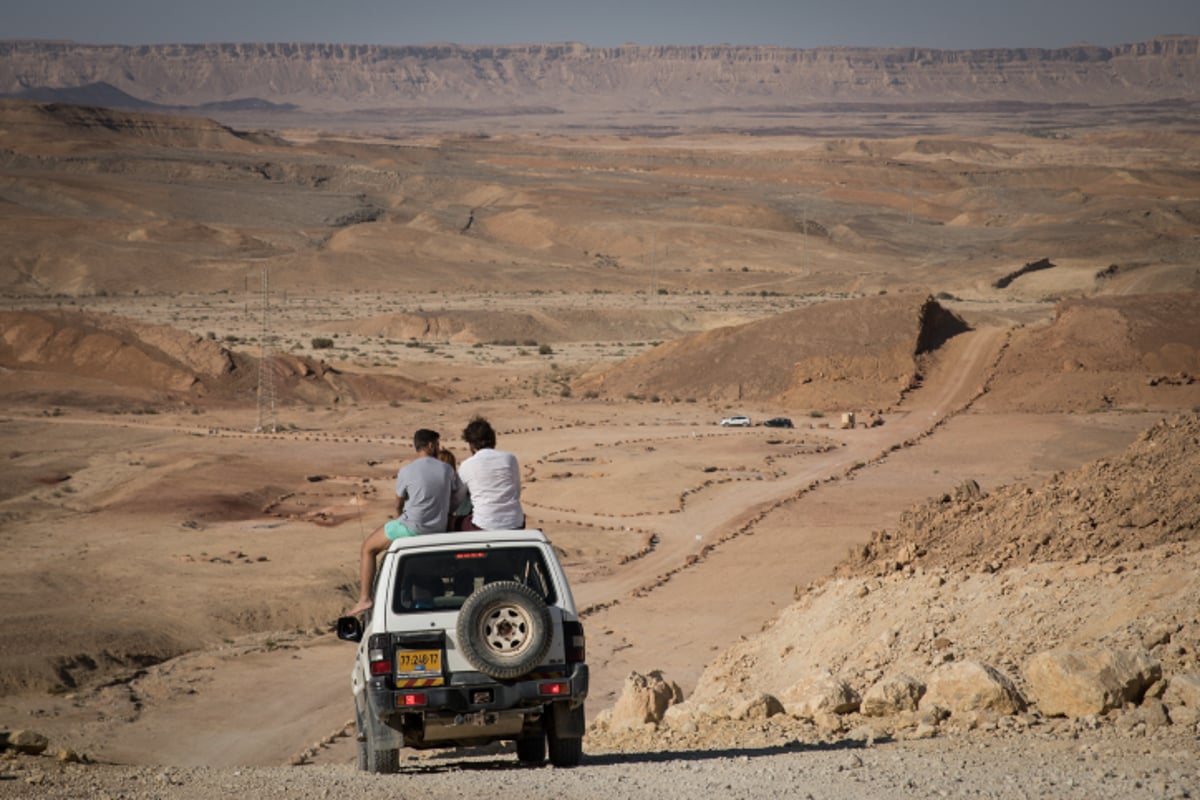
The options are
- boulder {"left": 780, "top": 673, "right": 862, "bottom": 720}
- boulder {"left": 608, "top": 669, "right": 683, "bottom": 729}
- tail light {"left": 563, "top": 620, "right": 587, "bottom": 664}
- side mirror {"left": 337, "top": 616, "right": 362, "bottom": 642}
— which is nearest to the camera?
tail light {"left": 563, "top": 620, "right": 587, "bottom": 664}

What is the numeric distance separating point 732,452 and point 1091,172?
125 metres

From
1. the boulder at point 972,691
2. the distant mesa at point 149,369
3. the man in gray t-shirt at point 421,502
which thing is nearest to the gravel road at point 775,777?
the boulder at point 972,691

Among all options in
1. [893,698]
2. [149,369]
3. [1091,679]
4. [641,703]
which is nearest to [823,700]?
[893,698]

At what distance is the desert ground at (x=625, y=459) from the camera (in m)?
11.8

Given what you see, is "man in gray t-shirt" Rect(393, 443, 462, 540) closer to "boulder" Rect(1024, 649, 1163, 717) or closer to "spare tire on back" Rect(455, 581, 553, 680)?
"spare tire on back" Rect(455, 581, 553, 680)

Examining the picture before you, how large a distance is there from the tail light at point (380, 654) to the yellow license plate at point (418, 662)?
7 cm

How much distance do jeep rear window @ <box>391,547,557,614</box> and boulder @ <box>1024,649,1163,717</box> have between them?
143 inches

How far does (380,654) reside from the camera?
28.9 feet

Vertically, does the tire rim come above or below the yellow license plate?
above

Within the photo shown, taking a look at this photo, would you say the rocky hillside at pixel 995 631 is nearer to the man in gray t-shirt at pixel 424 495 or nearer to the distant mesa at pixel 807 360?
the man in gray t-shirt at pixel 424 495

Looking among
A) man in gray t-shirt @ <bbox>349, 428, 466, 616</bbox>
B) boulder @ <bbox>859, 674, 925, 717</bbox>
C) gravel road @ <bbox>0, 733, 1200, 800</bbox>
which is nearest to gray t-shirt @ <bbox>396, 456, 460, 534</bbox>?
man in gray t-shirt @ <bbox>349, 428, 466, 616</bbox>

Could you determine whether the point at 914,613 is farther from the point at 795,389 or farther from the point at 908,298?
the point at 908,298

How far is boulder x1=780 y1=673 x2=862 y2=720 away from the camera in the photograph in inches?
424

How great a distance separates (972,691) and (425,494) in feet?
13.6
